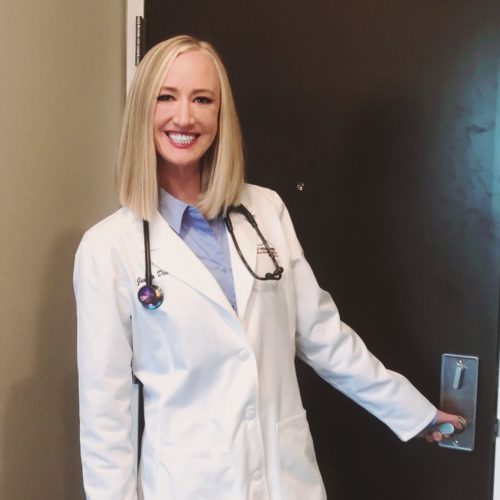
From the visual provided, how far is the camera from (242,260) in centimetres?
116

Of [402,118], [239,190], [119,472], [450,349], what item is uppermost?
[402,118]

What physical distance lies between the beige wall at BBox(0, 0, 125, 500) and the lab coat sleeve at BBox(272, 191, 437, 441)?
552 millimetres

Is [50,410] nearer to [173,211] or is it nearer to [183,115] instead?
[173,211]

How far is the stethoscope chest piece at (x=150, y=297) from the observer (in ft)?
3.55

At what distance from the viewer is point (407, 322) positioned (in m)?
1.39

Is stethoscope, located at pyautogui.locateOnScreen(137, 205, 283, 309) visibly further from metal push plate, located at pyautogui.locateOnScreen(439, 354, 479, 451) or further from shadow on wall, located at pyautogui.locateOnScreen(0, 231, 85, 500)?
metal push plate, located at pyautogui.locateOnScreen(439, 354, 479, 451)

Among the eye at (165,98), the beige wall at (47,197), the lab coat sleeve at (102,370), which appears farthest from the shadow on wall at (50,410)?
the eye at (165,98)

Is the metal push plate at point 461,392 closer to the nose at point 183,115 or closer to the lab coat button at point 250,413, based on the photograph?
the lab coat button at point 250,413

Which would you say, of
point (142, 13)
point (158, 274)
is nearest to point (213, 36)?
point (142, 13)

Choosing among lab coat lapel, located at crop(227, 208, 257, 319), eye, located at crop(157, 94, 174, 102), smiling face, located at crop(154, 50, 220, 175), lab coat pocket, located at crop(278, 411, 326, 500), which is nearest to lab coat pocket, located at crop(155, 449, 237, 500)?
lab coat pocket, located at crop(278, 411, 326, 500)

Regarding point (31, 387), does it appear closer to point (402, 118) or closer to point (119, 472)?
point (119, 472)

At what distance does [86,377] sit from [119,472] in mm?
185

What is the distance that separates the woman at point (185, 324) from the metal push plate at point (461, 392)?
1.20 feet

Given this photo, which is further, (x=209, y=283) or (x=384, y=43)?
(x=384, y=43)
